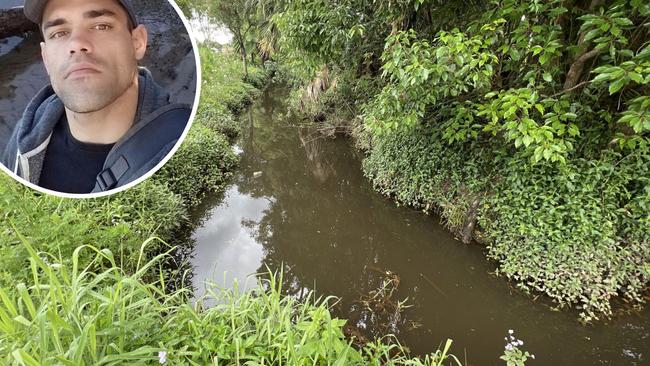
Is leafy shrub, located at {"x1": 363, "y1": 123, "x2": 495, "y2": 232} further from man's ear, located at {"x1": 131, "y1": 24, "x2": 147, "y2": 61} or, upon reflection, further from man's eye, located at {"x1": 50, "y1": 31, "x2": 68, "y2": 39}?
man's eye, located at {"x1": 50, "y1": 31, "x2": 68, "y2": 39}

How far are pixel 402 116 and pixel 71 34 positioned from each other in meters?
3.66

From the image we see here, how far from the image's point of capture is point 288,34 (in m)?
5.08

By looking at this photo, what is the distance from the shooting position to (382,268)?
443cm

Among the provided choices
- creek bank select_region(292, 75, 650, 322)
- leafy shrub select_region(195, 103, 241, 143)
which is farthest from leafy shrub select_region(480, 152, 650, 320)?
leafy shrub select_region(195, 103, 241, 143)

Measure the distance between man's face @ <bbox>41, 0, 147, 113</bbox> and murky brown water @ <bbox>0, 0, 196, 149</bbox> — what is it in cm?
6

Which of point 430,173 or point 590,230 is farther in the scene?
point 430,173

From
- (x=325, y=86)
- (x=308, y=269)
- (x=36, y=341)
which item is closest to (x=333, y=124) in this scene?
(x=325, y=86)

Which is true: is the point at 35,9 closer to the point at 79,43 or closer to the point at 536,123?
the point at 79,43

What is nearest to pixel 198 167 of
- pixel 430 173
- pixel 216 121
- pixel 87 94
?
pixel 216 121

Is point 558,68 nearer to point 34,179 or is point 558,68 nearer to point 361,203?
point 361,203

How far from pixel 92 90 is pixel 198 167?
5.67 meters

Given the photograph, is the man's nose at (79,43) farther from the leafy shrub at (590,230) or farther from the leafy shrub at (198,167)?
the leafy shrub at (198,167)

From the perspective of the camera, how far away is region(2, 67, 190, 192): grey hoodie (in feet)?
3.21

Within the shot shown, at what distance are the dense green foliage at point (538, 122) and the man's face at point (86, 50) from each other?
9.49 ft
